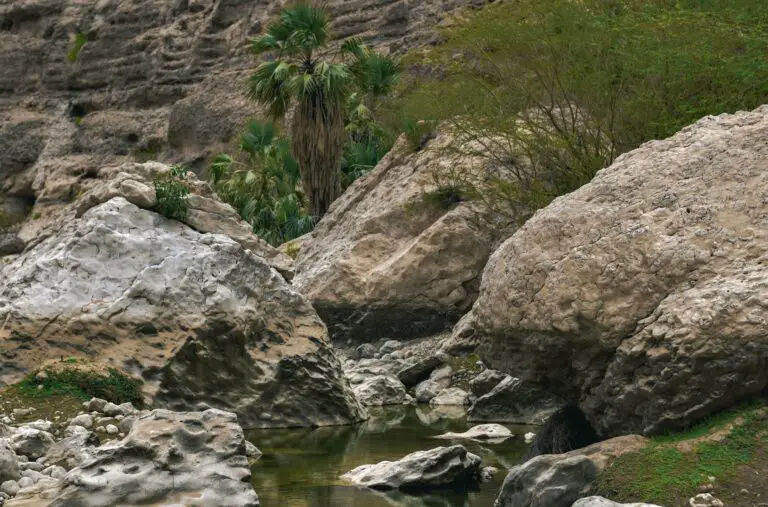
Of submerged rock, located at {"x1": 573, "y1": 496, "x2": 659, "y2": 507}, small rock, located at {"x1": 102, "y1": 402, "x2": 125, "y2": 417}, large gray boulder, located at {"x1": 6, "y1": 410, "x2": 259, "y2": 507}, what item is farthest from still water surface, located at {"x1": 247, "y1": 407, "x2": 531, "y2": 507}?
submerged rock, located at {"x1": 573, "y1": 496, "x2": 659, "y2": 507}

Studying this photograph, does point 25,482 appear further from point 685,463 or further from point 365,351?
point 365,351

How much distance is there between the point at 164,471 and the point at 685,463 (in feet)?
12.2

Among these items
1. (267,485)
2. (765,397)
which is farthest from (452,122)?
(765,397)

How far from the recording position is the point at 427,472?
31.7 ft

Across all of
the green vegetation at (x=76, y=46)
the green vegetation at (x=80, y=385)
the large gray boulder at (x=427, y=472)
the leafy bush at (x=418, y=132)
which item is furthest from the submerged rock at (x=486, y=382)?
the green vegetation at (x=76, y=46)

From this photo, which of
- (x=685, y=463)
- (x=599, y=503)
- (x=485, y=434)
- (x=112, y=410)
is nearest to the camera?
(x=599, y=503)

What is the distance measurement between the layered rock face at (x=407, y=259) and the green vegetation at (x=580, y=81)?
2.54 feet

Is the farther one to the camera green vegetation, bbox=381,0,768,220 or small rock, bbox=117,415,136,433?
green vegetation, bbox=381,0,768,220

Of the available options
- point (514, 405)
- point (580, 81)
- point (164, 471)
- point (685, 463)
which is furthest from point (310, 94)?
point (685, 463)

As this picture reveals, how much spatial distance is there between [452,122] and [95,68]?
45.5 metres

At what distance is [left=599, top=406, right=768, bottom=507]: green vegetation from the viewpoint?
7.33m

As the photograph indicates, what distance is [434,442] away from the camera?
12.2 m

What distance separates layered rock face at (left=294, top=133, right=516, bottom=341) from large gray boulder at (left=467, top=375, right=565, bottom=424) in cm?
697

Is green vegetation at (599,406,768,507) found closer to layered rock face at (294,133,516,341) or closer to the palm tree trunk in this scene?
layered rock face at (294,133,516,341)
